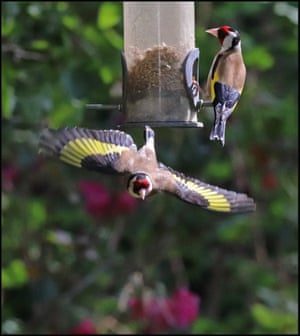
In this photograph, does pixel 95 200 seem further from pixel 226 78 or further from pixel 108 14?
pixel 226 78

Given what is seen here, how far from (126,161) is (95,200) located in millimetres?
2077

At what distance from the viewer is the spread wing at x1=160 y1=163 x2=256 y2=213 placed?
3723 mm

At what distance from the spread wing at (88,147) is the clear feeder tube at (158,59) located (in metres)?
0.17

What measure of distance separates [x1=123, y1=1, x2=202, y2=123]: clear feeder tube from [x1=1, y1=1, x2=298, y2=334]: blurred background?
63 cm

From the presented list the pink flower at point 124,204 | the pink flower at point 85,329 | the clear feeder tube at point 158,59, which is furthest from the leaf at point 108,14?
the pink flower at point 85,329

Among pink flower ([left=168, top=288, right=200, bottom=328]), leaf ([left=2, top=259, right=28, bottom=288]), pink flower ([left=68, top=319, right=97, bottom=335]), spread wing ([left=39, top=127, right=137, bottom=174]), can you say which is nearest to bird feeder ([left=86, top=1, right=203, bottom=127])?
spread wing ([left=39, top=127, right=137, bottom=174])

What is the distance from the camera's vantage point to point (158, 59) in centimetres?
397

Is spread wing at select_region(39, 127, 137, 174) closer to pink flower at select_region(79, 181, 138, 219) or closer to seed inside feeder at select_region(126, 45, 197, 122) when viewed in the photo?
seed inside feeder at select_region(126, 45, 197, 122)

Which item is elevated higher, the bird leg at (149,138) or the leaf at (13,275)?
the bird leg at (149,138)

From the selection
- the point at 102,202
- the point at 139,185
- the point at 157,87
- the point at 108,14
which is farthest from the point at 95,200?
the point at 139,185

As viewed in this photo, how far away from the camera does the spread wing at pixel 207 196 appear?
147 inches

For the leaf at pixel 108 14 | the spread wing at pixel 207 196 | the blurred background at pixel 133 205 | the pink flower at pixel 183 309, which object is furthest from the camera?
the pink flower at pixel 183 309

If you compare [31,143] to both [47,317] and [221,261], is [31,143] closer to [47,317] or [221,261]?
[47,317]

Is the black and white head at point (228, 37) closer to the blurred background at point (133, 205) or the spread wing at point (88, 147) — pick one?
the spread wing at point (88, 147)
